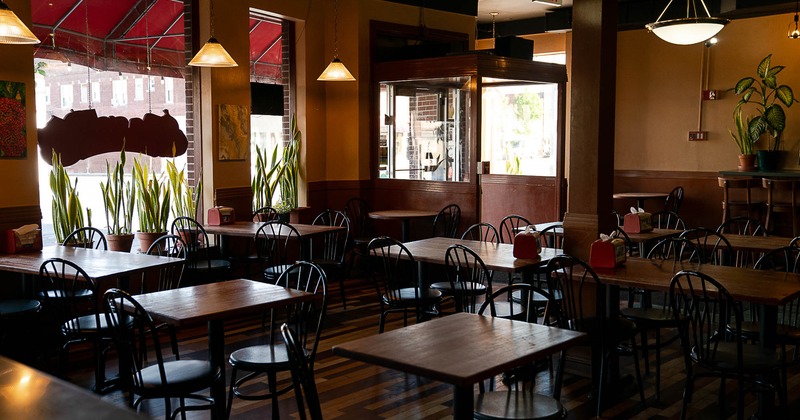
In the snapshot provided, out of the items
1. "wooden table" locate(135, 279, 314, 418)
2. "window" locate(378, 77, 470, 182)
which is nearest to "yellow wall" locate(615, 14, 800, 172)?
"window" locate(378, 77, 470, 182)

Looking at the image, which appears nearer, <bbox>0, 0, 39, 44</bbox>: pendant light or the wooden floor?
<bbox>0, 0, 39, 44</bbox>: pendant light

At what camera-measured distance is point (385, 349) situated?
2932 millimetres

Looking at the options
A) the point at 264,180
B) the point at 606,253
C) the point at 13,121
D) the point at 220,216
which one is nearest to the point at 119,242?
the point at 220,216

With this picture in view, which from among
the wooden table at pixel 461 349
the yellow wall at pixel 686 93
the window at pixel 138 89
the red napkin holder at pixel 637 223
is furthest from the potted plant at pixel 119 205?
the yellow wall at pixel 686 93

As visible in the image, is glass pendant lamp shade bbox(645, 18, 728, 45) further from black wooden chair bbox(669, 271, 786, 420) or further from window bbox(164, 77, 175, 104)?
window bbox(164, 77, 175, 104)

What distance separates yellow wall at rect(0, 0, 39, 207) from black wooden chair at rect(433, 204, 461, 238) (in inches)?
145

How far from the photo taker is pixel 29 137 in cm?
574

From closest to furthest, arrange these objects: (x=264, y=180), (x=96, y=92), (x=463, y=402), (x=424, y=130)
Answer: (x=463, y=402) < (x=96, y=92) < (x=264, y=180) < (x=424, y=130)

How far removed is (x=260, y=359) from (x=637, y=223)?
3.54 m

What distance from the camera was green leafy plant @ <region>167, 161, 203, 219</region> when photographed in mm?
6844

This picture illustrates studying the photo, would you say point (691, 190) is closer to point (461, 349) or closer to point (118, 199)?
point (118, 199)

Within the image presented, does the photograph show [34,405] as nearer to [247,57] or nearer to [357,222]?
[247,57]

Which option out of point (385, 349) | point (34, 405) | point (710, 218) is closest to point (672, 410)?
point (385, 349)

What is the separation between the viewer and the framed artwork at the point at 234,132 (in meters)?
7.35
